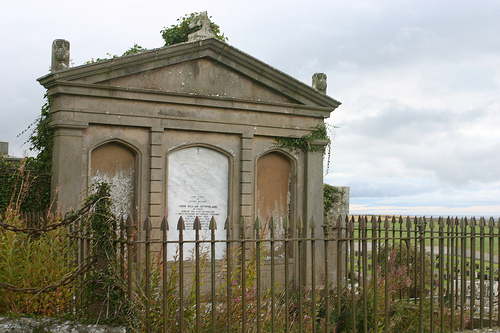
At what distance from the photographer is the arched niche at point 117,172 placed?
8.88 metres

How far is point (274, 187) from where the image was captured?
34.1 ft

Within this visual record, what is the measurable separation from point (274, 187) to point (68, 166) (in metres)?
4.02

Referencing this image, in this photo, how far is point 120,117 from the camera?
8891 mm

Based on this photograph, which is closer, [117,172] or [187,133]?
[117,172]

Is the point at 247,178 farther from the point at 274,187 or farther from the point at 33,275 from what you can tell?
the point at 33,275

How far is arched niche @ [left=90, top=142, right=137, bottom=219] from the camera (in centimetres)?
888

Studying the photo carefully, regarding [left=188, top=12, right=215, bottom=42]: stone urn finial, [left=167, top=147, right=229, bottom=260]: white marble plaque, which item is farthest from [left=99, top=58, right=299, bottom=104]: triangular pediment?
[left=167, top=147, right=229, bottom=260]: white marble plaque

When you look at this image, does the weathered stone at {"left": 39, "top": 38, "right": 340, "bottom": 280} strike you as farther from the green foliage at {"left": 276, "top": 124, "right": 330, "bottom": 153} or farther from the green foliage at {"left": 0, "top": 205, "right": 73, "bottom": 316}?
the green foliage at {"left": 0, "top": 205, "right": 73, "bottom": 316}

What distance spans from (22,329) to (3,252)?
0.81m

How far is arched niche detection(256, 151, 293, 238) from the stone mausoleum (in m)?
0.02

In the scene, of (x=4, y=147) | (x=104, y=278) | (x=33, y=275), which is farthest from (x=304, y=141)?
(x=33, y=275)

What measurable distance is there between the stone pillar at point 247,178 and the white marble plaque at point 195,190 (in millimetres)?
331

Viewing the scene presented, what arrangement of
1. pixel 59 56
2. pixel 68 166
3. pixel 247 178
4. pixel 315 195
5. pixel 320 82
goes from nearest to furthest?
pixel 68 166
pixel 59 56
pixel 247 178
pixel 315 195
pixel 320 82

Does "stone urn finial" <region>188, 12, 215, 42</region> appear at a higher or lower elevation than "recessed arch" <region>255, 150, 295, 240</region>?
higher
